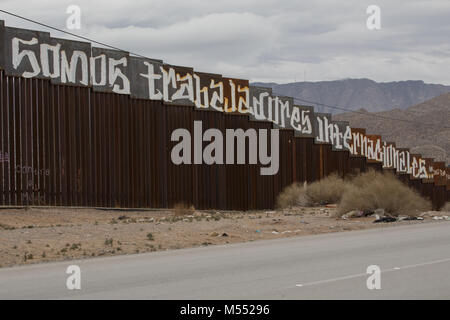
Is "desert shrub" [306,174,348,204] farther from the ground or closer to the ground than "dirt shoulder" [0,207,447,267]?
farther from the ground

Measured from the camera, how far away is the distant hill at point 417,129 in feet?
347

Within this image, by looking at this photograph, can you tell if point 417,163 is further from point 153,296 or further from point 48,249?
point 153,296

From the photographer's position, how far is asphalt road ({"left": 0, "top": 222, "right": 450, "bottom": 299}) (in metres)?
9.34

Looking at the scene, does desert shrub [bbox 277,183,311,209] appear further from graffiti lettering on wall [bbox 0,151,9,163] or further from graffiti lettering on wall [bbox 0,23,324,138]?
graffiti lettering on wall [bbox 0,151,9,163]

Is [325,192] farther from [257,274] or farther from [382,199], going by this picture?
[257,274]

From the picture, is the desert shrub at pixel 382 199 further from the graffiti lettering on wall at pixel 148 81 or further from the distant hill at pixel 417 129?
the distant hill at pixel 417 129

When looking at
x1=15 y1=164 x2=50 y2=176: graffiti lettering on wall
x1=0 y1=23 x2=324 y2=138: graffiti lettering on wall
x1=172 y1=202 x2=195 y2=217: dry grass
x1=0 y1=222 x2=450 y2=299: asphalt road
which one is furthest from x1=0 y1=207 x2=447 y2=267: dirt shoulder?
x1=0 y1=23 x2=324 y2=138: graffiti lettering on wall

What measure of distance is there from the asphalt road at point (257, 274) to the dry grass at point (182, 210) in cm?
1331

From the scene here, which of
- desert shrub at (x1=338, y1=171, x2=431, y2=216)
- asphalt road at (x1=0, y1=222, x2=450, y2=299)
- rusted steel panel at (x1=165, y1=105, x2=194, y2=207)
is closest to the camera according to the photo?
asphalt road at (x1=0, y1=222, x2=450, y2=299)

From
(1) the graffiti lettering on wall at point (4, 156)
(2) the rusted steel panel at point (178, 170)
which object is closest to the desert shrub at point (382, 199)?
(2) the rusted steel panel at point (178, 170)

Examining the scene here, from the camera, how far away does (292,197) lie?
128 ft

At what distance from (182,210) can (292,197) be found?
10009mm

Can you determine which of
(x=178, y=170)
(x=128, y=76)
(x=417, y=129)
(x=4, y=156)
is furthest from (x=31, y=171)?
(x=417, y=129)

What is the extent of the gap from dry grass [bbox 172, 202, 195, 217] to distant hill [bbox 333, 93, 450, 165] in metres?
73.5
